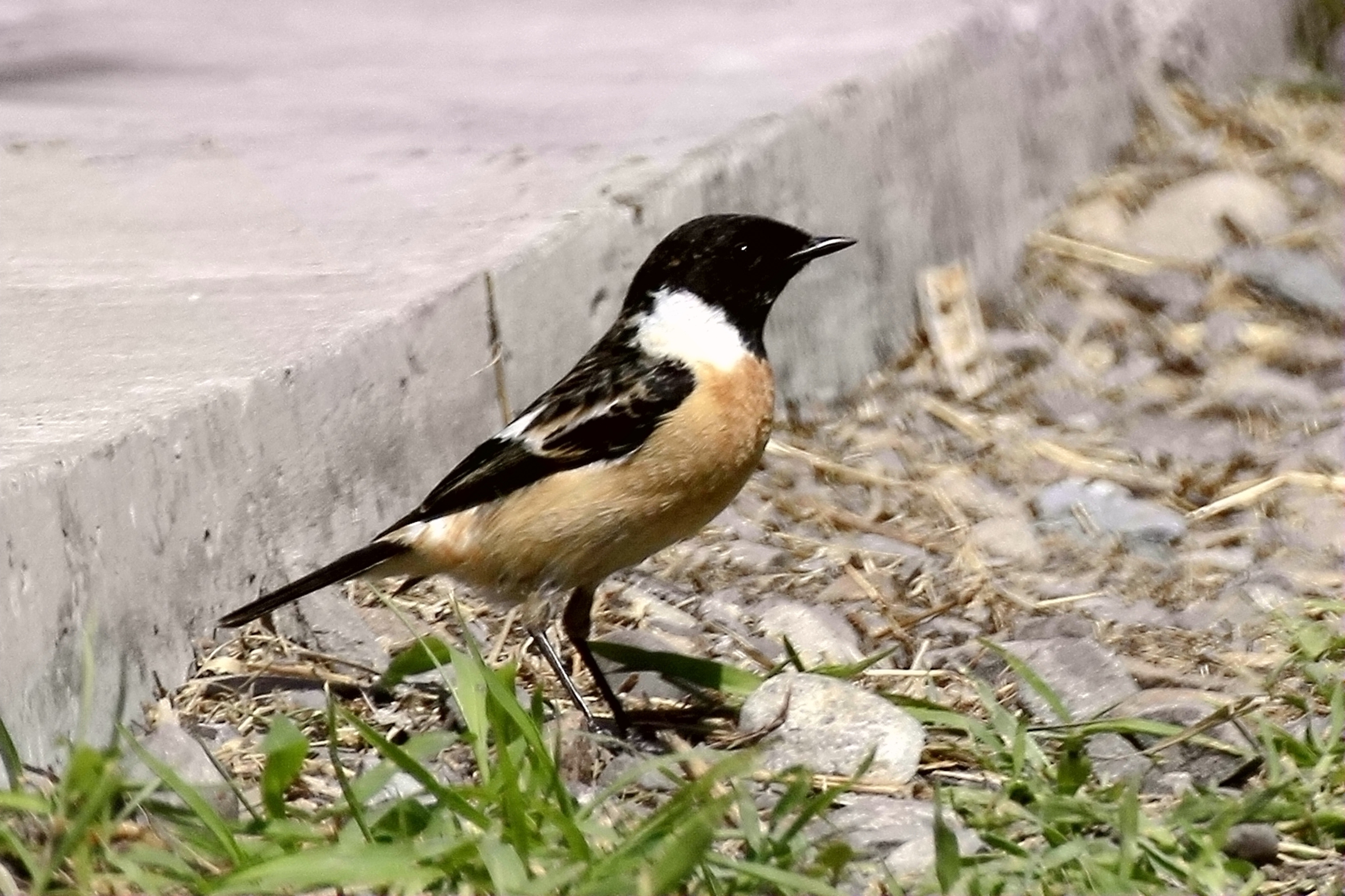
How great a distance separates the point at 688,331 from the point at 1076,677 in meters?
1.21

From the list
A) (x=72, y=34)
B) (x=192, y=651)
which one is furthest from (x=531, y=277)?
→ (x=72, y=34)

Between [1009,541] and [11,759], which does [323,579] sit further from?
[1009,541]

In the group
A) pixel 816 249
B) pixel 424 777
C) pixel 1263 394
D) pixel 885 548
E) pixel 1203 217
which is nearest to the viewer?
pixel 424 777

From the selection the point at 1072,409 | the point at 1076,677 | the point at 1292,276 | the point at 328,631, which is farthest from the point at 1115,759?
the point at 1292,276

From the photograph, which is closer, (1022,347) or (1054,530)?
(1054,530)

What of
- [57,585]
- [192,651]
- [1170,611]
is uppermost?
[57,585]

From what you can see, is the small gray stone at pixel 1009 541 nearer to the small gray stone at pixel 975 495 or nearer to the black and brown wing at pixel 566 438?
the small gray stone at pixel 975 495

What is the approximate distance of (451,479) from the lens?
467 cm

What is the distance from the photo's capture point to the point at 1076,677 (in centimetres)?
462

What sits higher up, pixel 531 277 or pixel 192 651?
pixel 531 277

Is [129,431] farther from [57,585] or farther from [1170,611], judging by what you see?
[1170,611]

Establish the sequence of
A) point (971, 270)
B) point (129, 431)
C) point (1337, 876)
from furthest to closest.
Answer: point (971, 270), point (129, 431), point (1337, 876)

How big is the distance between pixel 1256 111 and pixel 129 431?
6.01m

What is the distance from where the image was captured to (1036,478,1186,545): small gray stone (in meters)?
5.77
